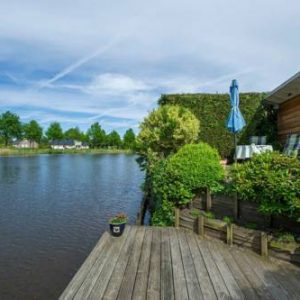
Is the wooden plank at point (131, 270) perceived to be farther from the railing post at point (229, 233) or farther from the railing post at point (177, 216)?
the railing post at point (229, 233)

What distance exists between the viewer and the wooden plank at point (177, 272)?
11.9ft

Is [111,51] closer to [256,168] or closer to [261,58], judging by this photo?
[261,58]

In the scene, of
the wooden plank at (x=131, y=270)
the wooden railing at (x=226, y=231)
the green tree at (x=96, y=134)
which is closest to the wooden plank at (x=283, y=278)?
the wooden railing at (x=226, y=231)

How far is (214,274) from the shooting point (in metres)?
4.19

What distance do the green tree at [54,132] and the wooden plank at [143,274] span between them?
76.6 metres

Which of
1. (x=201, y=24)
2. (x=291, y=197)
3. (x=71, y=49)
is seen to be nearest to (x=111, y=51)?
(x=71, y=49)

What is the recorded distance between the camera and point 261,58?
12.2m

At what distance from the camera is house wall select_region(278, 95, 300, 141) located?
10359 mm

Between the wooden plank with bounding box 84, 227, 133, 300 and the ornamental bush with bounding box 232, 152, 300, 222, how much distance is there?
2.45m

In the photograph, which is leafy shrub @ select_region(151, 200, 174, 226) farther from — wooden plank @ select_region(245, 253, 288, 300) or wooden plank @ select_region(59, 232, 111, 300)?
wooden plank @ select_region(245, 253, 288, 300)

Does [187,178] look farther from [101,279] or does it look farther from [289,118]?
[289,118]

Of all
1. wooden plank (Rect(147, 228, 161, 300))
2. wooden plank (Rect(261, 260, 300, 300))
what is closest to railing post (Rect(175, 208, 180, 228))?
wooden plank (Rect(147, 228, 161, 300))

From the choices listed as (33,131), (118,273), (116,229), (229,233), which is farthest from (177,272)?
(33,131)

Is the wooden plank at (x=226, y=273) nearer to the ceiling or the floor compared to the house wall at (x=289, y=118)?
nearer to the floor
